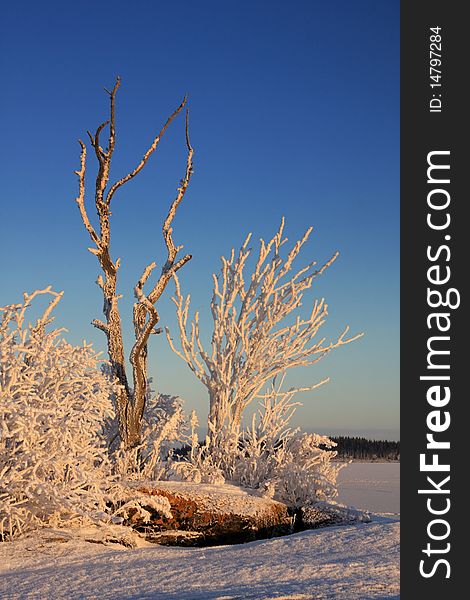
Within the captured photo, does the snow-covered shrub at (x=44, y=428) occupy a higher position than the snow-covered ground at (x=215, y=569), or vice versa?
the snow-covered shrub at (x=44, y=428)

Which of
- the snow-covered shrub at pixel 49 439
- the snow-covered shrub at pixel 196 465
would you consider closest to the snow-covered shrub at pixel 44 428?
the snow-covered shrub at pixel 49 439

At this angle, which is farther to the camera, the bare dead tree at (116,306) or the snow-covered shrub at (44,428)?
the bare dead tree at (116,306)

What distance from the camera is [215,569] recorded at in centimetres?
486

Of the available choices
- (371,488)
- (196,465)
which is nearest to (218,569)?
(196,465)

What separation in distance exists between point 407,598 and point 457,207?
7.57ft

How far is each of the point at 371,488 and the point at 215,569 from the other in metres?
11.2

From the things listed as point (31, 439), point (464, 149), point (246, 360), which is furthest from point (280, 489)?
point (464, 149)

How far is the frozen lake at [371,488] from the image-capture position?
12065mm

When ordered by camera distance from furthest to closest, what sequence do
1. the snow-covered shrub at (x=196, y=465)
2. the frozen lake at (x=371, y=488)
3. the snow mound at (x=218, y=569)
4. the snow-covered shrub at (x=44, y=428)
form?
the frozen lake at (x=371, y=488) → the snow-covered shrub at (x=196, y=465) → the snow-covered shrub at (x=44, y=428) → the snow mound at (x=218, y=569)

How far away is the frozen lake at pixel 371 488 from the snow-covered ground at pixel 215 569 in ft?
15.0

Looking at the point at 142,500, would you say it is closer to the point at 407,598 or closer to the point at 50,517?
the point at 50,517

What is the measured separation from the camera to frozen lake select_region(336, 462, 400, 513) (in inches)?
475

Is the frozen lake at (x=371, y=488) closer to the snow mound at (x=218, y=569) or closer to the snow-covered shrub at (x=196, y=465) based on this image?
the snow-covered shrub at (x=196, y=465)

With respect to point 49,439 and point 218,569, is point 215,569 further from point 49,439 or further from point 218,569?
point 49,439
